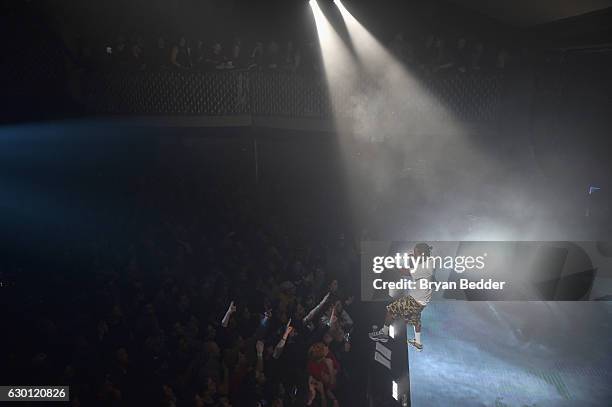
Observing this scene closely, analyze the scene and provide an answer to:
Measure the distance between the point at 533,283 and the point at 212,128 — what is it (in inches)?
267

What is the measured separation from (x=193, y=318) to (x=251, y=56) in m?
5.92

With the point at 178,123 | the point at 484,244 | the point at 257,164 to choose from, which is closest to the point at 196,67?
the point at 178,123

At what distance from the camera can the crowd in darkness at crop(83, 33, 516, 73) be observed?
9633 mm

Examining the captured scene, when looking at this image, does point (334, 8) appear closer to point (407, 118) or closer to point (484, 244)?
point (407, 118)

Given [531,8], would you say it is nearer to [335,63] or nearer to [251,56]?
[335,63]

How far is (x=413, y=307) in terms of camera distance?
6.91 metres

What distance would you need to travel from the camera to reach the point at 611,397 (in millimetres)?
5688

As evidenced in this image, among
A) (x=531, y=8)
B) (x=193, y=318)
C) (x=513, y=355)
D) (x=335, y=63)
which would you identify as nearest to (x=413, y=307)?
(x=513, y=355)

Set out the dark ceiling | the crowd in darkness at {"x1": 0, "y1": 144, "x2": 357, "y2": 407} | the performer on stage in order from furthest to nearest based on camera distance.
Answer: the dark ceiling < the performer on stage < the crowd in darkness at {"x1": 0, "y1": 144, "x2": 357, "y2": 407}

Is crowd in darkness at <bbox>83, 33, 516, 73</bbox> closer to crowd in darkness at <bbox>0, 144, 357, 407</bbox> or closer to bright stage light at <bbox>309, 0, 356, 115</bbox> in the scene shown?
bright stage light at <bbox>309, 0, 356, 115</bbox>

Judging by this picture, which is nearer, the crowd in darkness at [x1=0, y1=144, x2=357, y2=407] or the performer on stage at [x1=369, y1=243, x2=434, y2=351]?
the crowd in darkness at [x1=0, y1=144, x2=357, y2=407]

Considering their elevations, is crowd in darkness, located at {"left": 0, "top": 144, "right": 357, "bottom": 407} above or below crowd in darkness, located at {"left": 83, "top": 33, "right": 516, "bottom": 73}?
below

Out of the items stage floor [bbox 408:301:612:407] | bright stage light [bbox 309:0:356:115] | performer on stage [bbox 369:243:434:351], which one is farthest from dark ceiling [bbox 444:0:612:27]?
performer on stage [bbox 369:243:434:351]

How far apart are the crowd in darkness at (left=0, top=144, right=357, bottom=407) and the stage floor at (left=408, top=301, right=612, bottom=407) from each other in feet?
3.87
